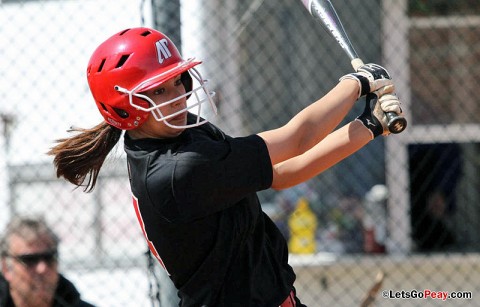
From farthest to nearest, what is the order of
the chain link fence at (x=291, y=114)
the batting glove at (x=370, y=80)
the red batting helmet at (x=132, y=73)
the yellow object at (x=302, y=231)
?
the yellow object at (x=302, y=231) → the chain link fence at (x=291, y=114) → the batting glove at (x=370, y=80) → the red batting helmet at (x=132, y=73)

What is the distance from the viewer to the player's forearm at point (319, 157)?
7.88ft

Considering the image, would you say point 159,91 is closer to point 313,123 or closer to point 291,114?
point 313,123

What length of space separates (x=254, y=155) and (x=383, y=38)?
4279 millimetres

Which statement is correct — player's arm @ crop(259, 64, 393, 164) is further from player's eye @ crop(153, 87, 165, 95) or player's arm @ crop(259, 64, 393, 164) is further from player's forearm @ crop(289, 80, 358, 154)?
player's eye @ crop(153, 87, 165, 95)

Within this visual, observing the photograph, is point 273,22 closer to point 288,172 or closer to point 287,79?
point 287,79

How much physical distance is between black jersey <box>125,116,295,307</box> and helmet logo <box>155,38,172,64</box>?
0.22 meters

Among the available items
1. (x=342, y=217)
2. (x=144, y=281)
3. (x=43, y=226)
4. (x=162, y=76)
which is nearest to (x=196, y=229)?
(x=162, y=76)

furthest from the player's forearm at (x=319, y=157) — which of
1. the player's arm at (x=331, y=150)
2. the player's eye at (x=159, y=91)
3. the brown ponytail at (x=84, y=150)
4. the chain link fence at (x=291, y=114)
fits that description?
the chain link fence at (x=291, y=114)

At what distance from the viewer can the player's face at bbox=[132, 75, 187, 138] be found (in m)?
2.38

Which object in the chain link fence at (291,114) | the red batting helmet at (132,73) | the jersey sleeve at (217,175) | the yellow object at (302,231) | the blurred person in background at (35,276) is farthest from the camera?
the yellow object at (302,231)

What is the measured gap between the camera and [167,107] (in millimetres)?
2369

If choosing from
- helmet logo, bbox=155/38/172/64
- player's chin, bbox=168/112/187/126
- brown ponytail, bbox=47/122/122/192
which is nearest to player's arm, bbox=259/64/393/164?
player's chin, bbox=168/112/187/126

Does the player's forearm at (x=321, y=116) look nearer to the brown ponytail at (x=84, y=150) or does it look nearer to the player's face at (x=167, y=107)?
the player's face at (x=167, y=107)

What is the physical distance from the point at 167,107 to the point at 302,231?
372 centimetres
